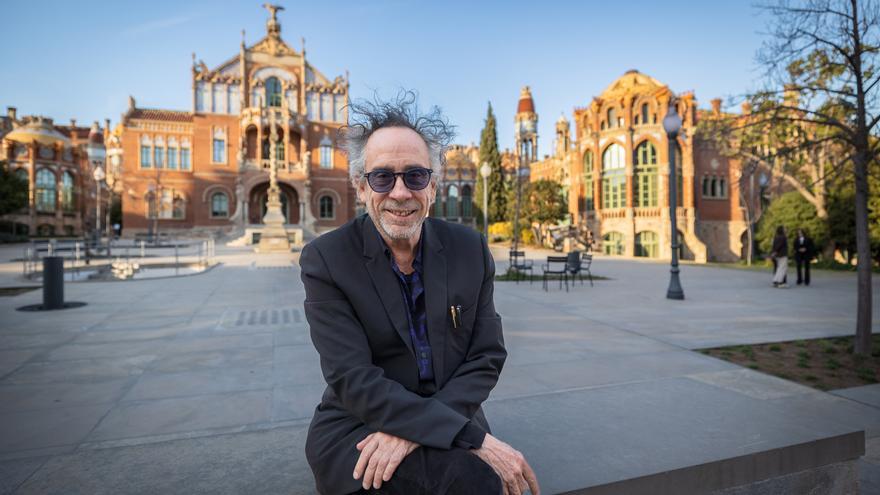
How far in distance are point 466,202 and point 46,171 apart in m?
53.3

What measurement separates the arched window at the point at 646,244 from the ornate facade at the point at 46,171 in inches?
2262

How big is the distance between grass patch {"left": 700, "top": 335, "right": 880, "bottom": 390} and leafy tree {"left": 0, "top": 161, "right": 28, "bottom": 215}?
174ft

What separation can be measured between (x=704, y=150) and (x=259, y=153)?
128ft

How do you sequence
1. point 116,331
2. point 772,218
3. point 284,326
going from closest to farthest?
point 116,331
point 284,326
point 772,218

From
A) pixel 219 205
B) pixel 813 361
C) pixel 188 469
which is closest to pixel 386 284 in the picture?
pixel 188 469

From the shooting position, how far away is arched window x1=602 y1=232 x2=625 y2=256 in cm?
3512

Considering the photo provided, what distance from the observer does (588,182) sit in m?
38.0

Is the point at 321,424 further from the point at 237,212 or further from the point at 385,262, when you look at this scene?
the point at 237,212

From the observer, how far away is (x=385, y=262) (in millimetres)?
1995

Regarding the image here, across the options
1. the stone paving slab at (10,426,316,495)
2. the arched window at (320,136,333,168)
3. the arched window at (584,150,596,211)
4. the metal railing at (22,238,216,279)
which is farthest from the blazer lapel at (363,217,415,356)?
the arched window at (320,136,333,168)

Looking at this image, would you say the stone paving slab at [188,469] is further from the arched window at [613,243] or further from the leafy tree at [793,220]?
the arched window at [613,243]

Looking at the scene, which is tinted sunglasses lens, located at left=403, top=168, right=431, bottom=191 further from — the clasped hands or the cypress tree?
the cypress tree

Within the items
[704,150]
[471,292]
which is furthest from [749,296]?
[704,150]

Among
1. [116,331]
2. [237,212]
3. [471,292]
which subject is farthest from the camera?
[237,212]
